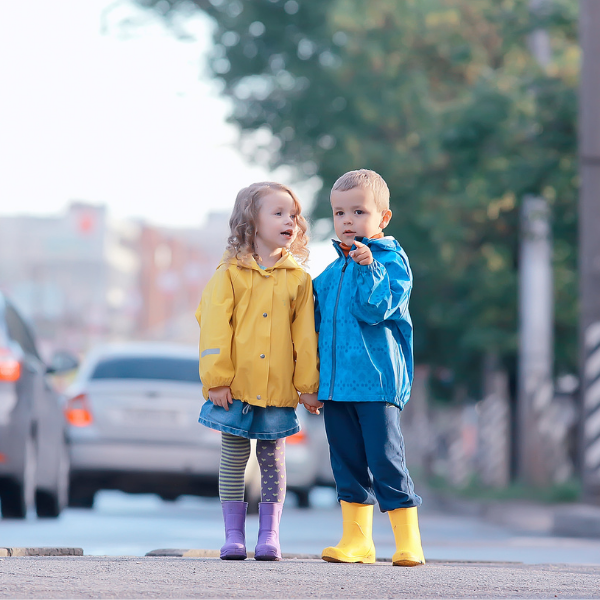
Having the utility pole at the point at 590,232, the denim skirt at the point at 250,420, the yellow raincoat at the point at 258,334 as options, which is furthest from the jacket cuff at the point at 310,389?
the utility pole at the point at 590,232

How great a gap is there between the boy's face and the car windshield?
618cm

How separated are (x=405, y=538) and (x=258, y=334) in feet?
3.24

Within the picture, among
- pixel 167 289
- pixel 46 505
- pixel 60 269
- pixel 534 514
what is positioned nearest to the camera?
pixel 46 505

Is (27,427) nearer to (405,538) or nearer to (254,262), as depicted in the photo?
(254,262)

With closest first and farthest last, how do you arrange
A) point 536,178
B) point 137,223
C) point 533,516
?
point 533,516 < point 536,178 < point 137,223

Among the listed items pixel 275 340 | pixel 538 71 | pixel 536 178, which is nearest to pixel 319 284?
pixel 275 340

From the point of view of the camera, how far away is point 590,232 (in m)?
12.4

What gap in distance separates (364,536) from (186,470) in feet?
18.8

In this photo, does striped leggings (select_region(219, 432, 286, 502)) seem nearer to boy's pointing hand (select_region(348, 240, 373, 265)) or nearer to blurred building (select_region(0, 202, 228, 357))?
boy's pointing hand (select_region(348, 240, 373, 265))

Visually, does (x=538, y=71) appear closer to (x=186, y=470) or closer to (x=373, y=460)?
(x=186, y=470)

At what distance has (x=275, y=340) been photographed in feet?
17.8

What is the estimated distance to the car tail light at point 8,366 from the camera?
29.0 ft

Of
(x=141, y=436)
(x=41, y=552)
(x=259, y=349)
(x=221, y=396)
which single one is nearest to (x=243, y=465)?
(x=221, y=396)

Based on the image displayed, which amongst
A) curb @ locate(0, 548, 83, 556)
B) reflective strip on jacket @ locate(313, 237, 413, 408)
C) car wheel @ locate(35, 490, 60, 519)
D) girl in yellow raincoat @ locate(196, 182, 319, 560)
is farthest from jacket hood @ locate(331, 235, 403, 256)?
car wheel @ locate(35, 490, 60, 519)
